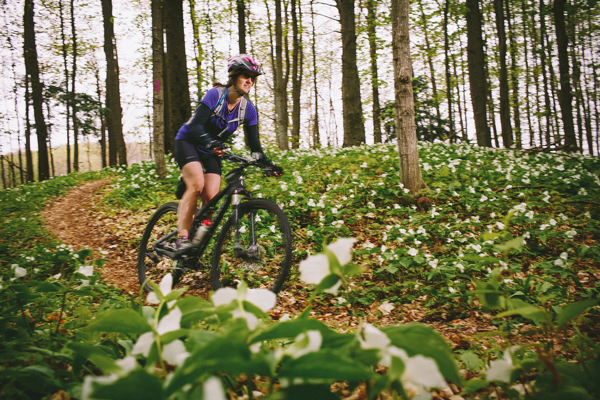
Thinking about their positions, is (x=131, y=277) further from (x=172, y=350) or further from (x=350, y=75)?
(x=350, y=75)

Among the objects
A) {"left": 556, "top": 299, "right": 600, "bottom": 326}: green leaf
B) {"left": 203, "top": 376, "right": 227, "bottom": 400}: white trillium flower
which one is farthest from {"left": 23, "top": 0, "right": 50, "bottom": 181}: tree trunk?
{"left": 556, "top": 299, "right": 600, "bottom": 326}: green leaf

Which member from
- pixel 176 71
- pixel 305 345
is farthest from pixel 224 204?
pixel 176 71

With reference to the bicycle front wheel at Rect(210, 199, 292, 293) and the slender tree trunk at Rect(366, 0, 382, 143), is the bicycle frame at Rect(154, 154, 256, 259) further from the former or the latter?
the slender tree trunk at Rect(366, 0, 382, 143)

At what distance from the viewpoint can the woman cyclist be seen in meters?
3.33

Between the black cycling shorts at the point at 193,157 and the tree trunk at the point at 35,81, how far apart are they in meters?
15.3

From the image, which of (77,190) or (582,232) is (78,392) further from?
(77,190)

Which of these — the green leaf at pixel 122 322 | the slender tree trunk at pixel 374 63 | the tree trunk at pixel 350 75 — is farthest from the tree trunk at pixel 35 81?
the green leaf at pixel 122 322

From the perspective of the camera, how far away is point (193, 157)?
3.48 metres

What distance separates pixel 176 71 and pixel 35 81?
9.91 meters

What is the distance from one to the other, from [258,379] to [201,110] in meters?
2.80

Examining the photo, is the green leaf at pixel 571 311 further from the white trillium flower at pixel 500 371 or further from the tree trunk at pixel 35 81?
the tree trunk at pixel 35 81

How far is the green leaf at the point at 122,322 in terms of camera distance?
2.41 ft

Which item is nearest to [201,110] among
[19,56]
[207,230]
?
[207,230]

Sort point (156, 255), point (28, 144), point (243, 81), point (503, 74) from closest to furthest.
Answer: point (243, 81) < point (156, 255) < point (503, 74) < point (28, 144)
